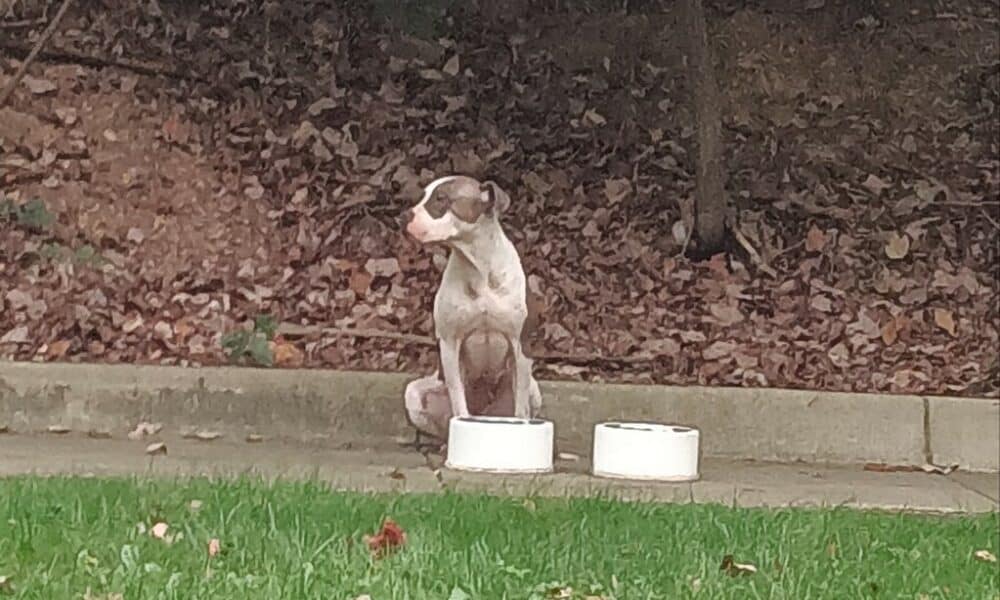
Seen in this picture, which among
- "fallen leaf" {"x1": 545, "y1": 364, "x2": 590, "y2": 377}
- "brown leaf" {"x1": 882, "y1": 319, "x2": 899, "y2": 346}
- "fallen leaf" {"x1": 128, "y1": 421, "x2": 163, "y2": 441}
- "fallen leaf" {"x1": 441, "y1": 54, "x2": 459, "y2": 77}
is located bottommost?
"fallen leaf" {"x1": 128, "y1": 421, "x2": 163, "y2": 441}

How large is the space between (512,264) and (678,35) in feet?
11.8

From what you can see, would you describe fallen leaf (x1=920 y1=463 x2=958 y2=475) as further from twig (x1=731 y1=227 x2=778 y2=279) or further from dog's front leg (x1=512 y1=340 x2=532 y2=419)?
twig (x1=731 y1=227 x2=778 y2=279)

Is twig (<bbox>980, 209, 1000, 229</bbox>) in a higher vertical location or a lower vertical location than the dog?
higher

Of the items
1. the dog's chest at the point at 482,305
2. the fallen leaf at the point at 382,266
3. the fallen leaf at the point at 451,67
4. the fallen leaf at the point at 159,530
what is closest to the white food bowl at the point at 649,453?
the dog's chest at the point at 482,305

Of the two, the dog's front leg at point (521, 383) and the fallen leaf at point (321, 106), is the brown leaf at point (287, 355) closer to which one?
the dog's front leg at point (521, 383)

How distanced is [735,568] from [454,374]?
2.10 meters

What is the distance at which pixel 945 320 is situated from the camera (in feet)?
26.0

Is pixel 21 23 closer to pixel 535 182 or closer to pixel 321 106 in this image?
pixel 321 106

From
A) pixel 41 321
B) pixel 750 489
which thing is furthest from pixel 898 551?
pixel 41 321

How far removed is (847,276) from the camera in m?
8.22

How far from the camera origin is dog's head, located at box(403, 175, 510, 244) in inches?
228

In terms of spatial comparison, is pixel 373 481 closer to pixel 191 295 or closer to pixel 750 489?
pixel 750 489

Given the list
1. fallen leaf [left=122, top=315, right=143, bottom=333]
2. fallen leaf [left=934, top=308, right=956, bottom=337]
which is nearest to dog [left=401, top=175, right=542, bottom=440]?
fallen leaf [left=122, top=315, right=143, bottom=333]

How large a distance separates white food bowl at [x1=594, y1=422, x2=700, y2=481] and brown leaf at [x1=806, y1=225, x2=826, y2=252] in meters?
2.76
